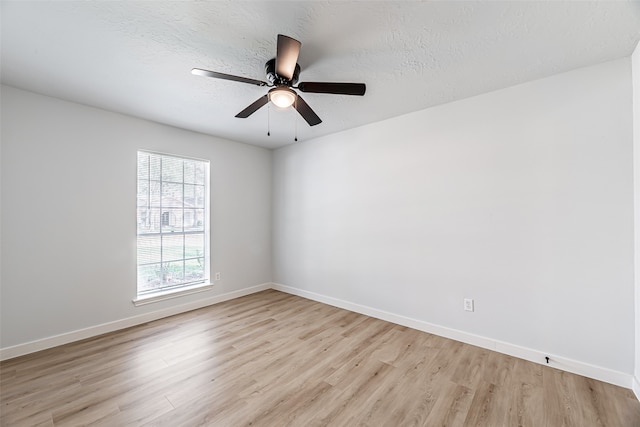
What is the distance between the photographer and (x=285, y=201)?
461cm

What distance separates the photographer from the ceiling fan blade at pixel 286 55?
1.48 m

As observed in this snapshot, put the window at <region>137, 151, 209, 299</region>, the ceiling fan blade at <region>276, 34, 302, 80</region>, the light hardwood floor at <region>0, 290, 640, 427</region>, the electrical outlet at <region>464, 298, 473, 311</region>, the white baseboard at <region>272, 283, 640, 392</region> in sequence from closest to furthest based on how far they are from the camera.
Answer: the ceiling fan blade at <region>276, 34, 302, 80</region> → the light hardwood floor at <region>0, 290, 640, 427</region> → the white baseboard at <region>272, 283, 640, 392</region> → the electrical outlet at <region>464, 298, 473, 311</region> → the window at <region>137, 151, 209, 299</region>

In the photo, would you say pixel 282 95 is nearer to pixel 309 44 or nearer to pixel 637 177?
pixel 309 44

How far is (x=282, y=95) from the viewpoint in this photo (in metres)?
1.87

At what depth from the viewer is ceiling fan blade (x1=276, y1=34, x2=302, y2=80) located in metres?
1.48

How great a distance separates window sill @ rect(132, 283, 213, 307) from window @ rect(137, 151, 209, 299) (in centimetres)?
3

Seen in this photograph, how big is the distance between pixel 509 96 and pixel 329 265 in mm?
2966

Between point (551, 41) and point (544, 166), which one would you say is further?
point (544, 166)

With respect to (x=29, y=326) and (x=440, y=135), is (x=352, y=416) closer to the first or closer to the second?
(x=440, y=135)

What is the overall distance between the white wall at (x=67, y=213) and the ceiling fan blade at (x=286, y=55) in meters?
2.53

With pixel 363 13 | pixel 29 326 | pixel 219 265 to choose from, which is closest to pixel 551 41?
pixel 363 13

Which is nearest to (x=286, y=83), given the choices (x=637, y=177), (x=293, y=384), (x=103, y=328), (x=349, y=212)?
(x=349, y=212)

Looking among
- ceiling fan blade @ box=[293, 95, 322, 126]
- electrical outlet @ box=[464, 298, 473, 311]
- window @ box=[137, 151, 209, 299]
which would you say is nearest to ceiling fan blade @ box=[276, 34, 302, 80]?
ceiling fan blade @ box=[293, 95, 322, 126]

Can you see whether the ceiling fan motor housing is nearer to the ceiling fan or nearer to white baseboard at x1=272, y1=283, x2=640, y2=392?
the ceiling fan
